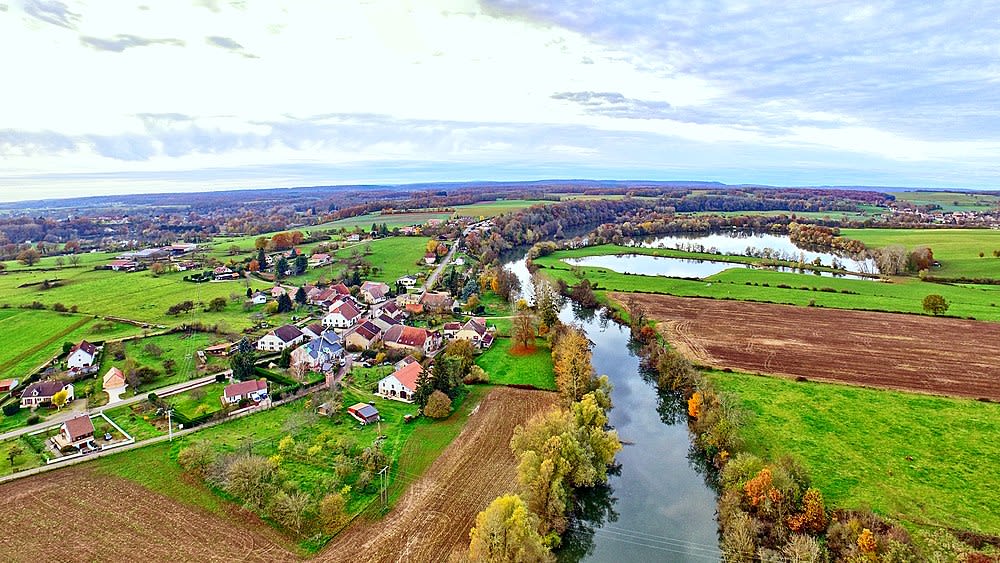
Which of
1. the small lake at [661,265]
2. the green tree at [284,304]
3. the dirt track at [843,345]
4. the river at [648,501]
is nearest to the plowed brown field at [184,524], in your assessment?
the river at [648,501]

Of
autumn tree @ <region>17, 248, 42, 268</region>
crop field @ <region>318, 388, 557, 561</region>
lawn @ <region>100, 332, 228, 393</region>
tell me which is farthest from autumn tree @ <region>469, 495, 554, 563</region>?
autumn tree @ <region>17, 248, 42, 268</region>

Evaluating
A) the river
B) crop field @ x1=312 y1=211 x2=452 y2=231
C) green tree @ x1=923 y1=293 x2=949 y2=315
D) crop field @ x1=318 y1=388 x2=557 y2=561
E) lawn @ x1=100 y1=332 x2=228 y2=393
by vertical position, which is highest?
crop field @ x1=312 y1=211 x2=452 y2=231

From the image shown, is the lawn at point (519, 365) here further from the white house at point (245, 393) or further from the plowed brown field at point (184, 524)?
the white house at point (245, 393)

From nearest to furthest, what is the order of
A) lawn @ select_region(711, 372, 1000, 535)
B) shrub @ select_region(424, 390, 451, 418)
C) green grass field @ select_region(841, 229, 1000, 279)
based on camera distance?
1. lawn @ select_region(711, 372, 1000, 535)
2. shrub @ select_region(424, 390, 451, 418)
3. green grass field @ select_region(841, 229, 1000, 279)

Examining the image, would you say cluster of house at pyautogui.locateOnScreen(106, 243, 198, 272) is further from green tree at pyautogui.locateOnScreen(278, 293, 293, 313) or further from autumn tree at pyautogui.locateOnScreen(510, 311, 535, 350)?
autumn tree at pyautogui.locateOnScreen(510, 311, 535, 350)

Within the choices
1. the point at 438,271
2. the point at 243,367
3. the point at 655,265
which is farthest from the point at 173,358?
the point at 655,265

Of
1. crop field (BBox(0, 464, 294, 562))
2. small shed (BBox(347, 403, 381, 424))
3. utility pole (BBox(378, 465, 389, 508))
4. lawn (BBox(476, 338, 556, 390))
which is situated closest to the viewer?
crop field (BBox(0, 464, 294, 562))

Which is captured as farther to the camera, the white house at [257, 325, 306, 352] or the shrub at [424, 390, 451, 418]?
the white house at [257, 325, 306, 352]

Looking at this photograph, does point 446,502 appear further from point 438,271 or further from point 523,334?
point 438,271
